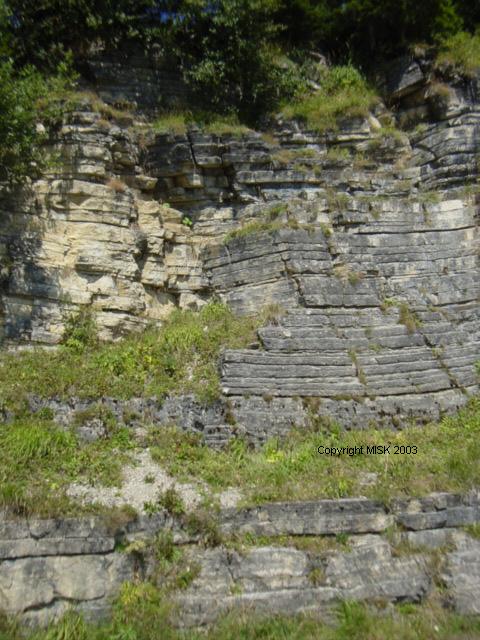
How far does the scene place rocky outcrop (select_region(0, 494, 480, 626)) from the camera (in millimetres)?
6359

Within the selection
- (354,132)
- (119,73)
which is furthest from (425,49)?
(119,73)

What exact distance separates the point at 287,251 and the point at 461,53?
25.3 ft

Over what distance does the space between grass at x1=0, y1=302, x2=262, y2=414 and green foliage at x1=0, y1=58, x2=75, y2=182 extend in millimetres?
3489

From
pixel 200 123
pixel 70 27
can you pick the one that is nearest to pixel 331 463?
pixel 200 123

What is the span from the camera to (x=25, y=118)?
36.1 ft

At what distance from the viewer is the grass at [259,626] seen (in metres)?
5.94

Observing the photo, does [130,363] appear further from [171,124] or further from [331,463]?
[171,124]

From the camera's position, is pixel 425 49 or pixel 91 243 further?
pixel 425 49

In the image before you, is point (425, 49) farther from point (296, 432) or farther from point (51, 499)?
point (51, 499)

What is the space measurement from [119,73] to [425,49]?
8.15 meters

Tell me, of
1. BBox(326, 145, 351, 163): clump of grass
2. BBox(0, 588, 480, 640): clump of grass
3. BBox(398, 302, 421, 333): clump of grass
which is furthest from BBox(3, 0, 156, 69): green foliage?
BBox(0, 588, 480, 640): clump of grass

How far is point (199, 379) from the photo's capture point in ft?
32.8

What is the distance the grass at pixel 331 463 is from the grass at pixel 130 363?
1.15 metres

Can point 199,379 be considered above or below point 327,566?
above
